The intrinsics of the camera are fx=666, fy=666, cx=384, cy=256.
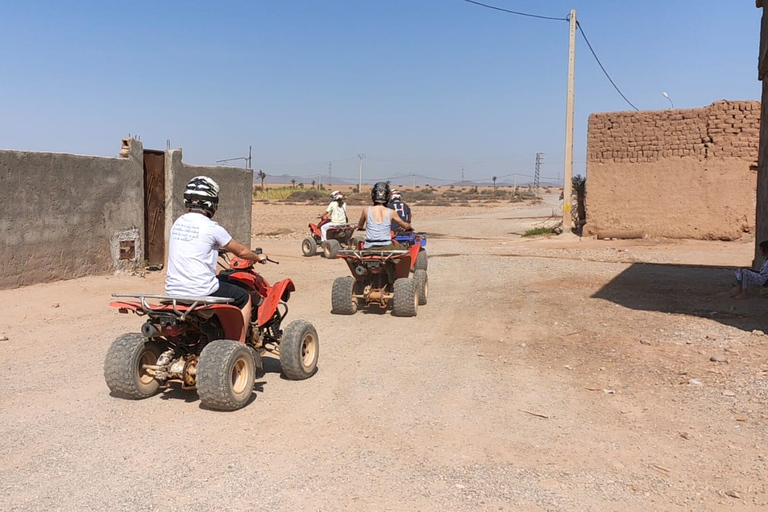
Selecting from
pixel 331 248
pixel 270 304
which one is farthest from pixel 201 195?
pixel 331 248

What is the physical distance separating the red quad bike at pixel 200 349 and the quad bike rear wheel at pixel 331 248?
10.3 metres

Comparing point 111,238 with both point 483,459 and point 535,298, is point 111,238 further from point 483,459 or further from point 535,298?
point 483,459

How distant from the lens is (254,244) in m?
20.0

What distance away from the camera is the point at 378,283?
982cm

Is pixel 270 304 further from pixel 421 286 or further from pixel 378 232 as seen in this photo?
pixel 421 286

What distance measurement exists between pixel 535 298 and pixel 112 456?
7.62 m

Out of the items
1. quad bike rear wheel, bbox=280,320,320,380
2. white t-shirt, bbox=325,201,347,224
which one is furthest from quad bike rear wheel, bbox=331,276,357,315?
white t-shirt, bbox=325,201,347,224

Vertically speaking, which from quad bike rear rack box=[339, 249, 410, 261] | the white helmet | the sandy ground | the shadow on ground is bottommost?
the sandy ground

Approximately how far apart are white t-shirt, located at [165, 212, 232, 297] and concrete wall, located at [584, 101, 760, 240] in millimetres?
16244

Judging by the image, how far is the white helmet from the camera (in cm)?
545

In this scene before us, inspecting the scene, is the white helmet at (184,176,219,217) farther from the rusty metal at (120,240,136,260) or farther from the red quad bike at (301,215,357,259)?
the red quad bike at (301,215,357,259)

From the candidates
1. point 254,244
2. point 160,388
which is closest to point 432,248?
point 254,244

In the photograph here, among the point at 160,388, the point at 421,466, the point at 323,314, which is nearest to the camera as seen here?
the point at 421,466

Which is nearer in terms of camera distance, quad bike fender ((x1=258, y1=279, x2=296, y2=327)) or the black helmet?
quad bike fender ((x1=258, y1=279, x2=296, y2=327))
